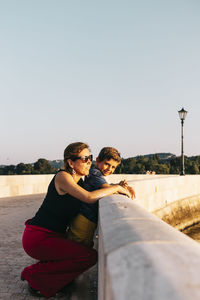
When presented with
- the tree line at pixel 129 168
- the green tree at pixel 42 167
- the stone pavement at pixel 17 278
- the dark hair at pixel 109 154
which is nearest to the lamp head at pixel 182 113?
the stone pavement at pixel 17 278

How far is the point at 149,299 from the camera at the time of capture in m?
0.85

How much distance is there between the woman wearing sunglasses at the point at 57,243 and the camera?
3.02m

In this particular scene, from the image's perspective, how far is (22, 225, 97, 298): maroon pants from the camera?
9.87 feet

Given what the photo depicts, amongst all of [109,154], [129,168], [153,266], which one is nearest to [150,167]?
[129,168]

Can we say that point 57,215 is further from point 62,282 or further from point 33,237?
point 62,282

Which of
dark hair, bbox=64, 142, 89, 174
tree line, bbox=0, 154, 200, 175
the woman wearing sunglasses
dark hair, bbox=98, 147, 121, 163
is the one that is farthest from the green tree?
the woman wearing sunglasses

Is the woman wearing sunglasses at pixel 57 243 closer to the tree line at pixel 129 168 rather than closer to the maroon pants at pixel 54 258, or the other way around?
the maroon pants at pixel 54 258

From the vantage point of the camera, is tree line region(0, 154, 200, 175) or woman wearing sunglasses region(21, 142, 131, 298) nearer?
woman wearing sunglasses region(21, 142, 131, 298)

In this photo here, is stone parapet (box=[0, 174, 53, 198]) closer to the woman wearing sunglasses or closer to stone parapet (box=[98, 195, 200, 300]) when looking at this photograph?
the woman wearing sunglasses

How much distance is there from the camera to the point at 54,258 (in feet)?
9.99

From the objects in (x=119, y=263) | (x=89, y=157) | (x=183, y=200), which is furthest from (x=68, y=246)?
(x=183, y=200)

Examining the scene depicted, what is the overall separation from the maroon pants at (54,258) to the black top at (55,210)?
0.07 metres

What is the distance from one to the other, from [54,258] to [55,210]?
447 millimetres

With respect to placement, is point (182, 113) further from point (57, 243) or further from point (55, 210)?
point (57, 243)
